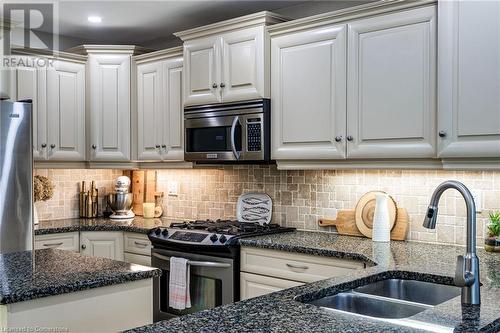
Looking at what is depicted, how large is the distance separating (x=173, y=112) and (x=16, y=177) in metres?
1.23

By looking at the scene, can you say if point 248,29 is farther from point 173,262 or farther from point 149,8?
point 173,262

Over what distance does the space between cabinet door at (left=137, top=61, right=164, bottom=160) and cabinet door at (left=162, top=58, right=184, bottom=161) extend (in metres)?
0.05

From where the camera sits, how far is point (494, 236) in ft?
9.48

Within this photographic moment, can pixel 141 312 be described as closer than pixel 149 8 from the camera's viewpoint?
Yes

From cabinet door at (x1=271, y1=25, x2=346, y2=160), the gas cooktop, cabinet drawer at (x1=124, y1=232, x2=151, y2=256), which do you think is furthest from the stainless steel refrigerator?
cabinet door at (x1=271, y1=25, x2=346, y2=160)

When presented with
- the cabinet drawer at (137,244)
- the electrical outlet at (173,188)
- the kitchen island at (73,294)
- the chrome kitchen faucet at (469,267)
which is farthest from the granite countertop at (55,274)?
the electrical outlet at (173,188)

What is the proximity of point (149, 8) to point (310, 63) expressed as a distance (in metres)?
1.39

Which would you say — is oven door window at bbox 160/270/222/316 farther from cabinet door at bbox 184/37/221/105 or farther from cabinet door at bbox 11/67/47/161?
cabinet door at bbox 11/67/47/161

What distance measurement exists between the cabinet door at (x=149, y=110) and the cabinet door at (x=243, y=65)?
2.66ft

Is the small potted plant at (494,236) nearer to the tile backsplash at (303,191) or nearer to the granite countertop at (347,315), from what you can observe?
the tile backsplash at (303,191)

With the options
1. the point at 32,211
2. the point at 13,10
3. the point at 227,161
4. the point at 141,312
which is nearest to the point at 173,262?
the point at 227,161

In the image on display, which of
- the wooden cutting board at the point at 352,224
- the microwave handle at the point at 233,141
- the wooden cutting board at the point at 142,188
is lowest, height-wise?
the wooden cutting board at the point at 352,224

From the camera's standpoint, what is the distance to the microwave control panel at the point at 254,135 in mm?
3604

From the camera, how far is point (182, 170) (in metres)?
4.73
